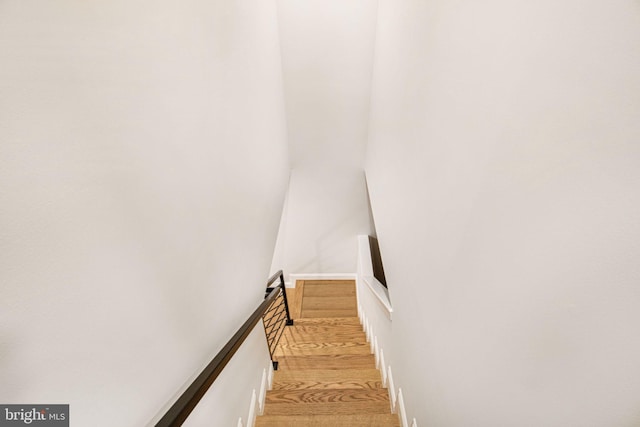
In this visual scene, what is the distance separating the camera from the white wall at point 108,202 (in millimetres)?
418

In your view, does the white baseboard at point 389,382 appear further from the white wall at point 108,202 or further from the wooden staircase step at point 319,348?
the white wall at point 108,202

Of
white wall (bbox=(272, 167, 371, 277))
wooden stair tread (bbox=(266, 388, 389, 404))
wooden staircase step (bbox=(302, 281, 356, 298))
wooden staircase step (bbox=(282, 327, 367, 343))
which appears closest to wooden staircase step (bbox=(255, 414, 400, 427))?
wooden stair tread (bbox=(266, 388, 389, 404))

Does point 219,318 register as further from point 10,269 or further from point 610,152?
point 610,152

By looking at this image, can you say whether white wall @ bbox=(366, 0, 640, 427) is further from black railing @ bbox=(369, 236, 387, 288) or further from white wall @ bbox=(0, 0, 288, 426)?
black railing @ bbox=(369, 236, 387, 288)

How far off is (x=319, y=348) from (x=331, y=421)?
116cm

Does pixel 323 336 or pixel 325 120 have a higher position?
pixel 325 120

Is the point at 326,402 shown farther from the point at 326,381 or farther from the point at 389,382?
the point at 389,382

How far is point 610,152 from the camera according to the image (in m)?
0.41

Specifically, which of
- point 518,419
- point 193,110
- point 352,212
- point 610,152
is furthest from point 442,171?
point 352,212

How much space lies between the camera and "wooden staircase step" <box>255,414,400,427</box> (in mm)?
1849

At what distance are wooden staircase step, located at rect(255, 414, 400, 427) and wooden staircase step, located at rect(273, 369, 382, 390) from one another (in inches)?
15.8

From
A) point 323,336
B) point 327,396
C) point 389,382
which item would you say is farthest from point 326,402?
point 323,336

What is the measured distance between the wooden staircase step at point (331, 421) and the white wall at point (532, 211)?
889 millimetres

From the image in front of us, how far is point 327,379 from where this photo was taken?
7.89ft
